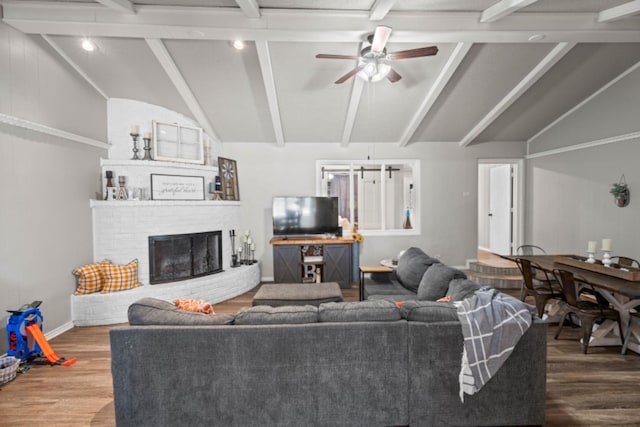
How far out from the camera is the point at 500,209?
24.2 ft

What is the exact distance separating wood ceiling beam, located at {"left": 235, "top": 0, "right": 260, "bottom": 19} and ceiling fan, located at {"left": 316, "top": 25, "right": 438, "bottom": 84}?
0.71 meters

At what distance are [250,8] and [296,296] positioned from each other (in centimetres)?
291

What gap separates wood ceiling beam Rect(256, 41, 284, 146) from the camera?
12.0ft

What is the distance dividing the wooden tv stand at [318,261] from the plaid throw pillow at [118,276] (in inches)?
84.4

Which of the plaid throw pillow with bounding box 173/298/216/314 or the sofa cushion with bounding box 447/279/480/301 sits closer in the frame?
the plaid throw pillow with bounding box 173/298/216/314

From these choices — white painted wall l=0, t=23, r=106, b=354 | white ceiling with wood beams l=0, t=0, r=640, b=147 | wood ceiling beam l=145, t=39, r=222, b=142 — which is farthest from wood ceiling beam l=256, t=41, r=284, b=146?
white painted wall l=0, t=23, r=106, b=354

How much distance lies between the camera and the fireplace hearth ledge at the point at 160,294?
13.0 feet

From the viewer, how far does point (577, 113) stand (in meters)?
5.29

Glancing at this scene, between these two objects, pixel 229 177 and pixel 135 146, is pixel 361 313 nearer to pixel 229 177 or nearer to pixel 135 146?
pixel 135 146

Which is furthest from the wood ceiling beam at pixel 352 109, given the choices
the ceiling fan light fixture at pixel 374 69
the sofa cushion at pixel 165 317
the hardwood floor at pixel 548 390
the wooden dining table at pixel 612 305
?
the hardwood floor at pixel 548 390

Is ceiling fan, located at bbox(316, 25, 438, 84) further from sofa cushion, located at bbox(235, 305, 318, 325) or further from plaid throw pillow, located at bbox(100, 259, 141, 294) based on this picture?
plaid throw pillow, located at bbox(100, 259, 141, 294)

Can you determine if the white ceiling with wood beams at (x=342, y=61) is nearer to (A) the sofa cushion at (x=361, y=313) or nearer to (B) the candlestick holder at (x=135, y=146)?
(B) the candlestick holder at (x=135, y=146)

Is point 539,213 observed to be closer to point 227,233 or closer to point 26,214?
point 227,233

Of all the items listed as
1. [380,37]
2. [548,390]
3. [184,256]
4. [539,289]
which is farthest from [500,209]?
[184,256]
